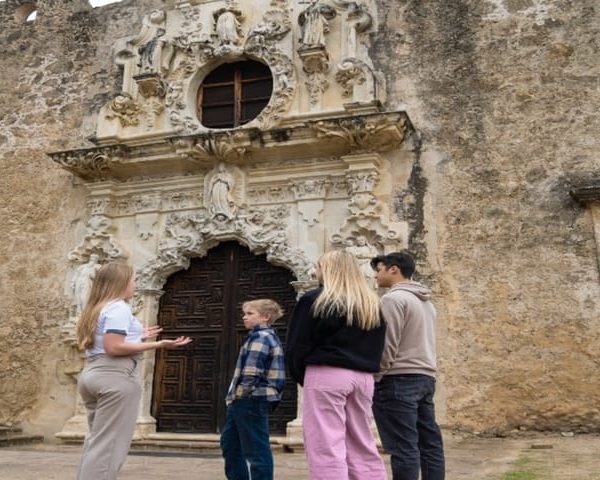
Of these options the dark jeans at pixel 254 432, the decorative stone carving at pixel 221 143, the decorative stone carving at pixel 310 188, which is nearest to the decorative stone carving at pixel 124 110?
the decorative stone carving at pixel 221 143

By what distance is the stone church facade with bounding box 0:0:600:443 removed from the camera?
7332mm

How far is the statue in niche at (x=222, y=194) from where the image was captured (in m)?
8.48

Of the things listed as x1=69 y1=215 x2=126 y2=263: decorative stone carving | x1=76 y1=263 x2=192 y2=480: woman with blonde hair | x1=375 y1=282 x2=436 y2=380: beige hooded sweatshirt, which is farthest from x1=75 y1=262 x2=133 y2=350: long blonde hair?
x1=69 y1=215 x2=126 y2=263: decorative stone carving

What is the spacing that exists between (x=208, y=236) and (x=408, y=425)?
5.29 m

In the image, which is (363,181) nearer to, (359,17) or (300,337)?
(359,17)

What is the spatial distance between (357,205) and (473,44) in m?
2.46

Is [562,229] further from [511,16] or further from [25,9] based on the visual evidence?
[25,9]

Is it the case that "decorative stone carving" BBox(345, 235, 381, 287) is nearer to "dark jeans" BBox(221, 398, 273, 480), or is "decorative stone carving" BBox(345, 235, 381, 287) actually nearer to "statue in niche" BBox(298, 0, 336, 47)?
"statue in niche" BBox(298, 0, 336, 47)

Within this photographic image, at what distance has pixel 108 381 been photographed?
331 cm

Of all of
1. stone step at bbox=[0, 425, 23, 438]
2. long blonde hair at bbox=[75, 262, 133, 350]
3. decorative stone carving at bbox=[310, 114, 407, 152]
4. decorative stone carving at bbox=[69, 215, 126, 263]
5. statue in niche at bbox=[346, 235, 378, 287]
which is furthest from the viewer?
decorative stone carving at bbox=[69, 215, 126, 263]

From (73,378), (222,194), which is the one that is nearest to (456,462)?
(222,194)

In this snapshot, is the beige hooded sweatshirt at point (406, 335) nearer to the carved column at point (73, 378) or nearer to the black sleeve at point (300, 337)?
the black sleeve at point (300, 337)

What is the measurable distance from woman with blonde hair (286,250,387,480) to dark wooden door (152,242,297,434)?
4.57m

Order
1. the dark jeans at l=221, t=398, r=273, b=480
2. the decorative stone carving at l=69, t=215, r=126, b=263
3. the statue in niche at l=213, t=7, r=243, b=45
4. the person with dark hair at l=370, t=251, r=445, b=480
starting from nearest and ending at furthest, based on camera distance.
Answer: the person with dark hair at l=370, t=251, r=445, b=480 → the dark jeans at l=221, t=398, r=273, b=480 → the decorative stone carving at l=69, t=215, r=126, b=263 → the statue in niche at l=213, t=7, r=243, b=45
